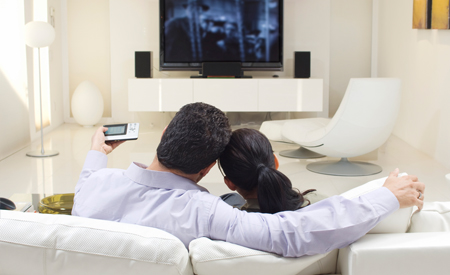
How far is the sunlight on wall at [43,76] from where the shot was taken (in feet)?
16.2

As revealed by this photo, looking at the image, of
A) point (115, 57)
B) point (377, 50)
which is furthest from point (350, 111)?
point (115, 57)

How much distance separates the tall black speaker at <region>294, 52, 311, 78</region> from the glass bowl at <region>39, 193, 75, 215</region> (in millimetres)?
4091

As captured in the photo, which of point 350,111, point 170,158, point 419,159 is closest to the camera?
point 170,158

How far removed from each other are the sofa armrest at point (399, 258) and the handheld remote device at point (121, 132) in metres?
0.84

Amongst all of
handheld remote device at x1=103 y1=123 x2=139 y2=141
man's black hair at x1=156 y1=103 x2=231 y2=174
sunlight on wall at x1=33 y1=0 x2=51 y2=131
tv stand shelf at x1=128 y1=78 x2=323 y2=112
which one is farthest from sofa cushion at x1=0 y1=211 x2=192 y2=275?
sunlight on wall at x1=33 y1=0 x2=51 y2=131

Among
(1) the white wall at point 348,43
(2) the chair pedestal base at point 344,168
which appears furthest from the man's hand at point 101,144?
(1) the white wall at point 348,43

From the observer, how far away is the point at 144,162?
12.7ft

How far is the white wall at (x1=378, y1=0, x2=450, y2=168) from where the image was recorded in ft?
12.5

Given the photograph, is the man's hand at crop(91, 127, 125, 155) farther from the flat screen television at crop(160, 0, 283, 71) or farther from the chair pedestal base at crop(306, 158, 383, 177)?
the flat screen television at crop(160, 0, 283, 71)

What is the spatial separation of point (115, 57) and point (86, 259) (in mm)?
5343

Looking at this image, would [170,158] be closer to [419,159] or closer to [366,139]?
[366,139]

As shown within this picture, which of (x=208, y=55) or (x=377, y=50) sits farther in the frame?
(x=377, y=50)

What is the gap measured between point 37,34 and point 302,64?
290 cm

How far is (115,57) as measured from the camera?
5.88 meters
